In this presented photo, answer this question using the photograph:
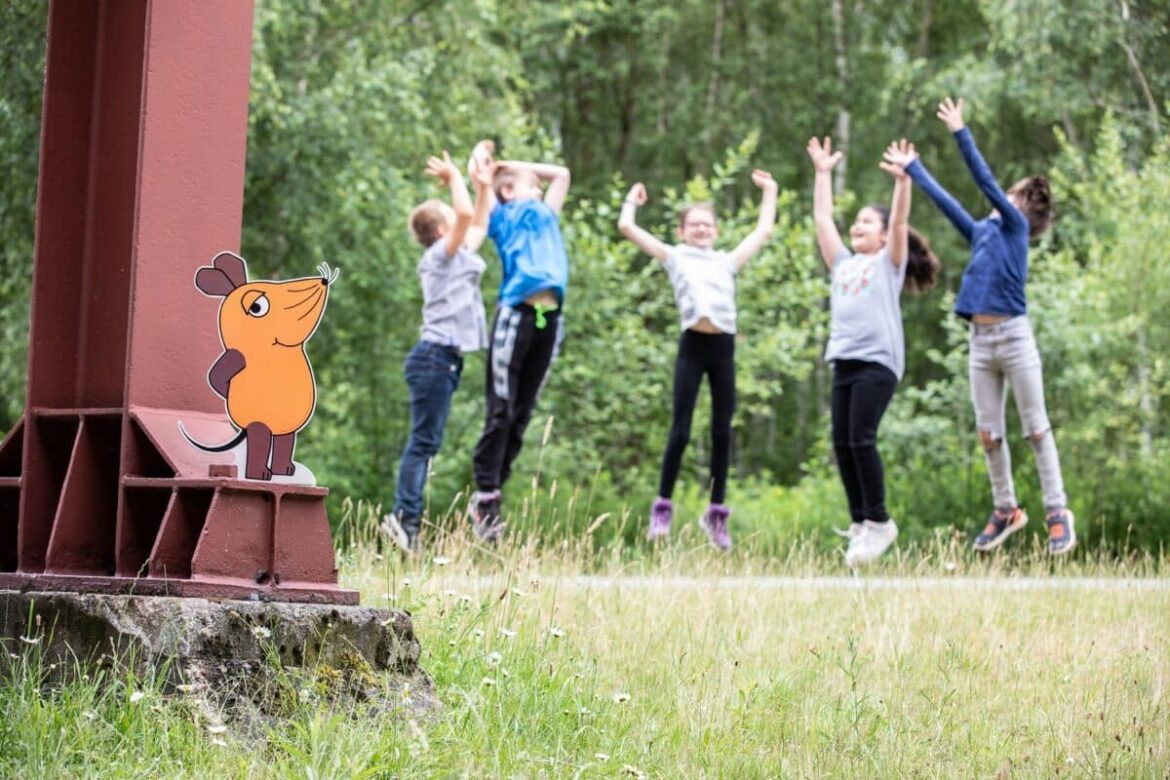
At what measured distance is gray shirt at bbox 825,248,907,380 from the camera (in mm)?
8219

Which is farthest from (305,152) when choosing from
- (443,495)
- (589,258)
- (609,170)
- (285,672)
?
(609,170)

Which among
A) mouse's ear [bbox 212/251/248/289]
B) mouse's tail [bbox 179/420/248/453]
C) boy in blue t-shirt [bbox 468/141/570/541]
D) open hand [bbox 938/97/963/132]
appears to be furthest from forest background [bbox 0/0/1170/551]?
mouse's ear [bbox 212/251/248/289]

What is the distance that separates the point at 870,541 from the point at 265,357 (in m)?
4.84

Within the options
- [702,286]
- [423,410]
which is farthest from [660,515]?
[423,410]

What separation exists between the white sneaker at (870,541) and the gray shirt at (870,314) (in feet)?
2.87

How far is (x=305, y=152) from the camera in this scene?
50.3ft

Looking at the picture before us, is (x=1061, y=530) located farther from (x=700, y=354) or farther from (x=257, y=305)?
(x=257, y=305)

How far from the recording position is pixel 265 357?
4.14m

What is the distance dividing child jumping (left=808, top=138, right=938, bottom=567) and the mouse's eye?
4.57 meters

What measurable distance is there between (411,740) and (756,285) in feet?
42.0

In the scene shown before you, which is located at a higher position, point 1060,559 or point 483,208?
point 483,208

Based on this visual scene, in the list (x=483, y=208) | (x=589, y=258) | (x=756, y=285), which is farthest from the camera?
(x=756, y=285)

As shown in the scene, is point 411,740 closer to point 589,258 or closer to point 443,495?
point 443,495

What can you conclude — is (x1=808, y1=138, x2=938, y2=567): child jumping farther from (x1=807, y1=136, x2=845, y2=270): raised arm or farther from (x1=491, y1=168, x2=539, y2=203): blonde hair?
(x1=491, y1=168, x2=539, y2=203): blonde hair
